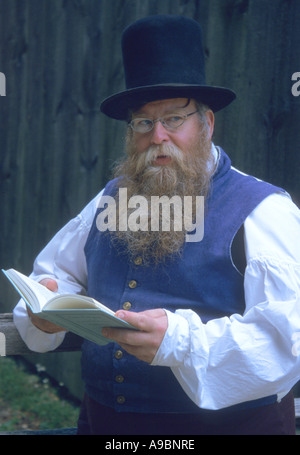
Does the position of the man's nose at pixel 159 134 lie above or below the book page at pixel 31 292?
above

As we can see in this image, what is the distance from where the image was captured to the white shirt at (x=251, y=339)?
2.05 metres

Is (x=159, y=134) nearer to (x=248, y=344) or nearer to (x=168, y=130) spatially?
(x=168, y=130)

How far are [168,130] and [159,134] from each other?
48 millimetres

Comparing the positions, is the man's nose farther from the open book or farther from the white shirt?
the open book

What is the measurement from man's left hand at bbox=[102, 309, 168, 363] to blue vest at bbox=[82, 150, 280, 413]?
0.24 meters

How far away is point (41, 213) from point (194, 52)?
10.2ft

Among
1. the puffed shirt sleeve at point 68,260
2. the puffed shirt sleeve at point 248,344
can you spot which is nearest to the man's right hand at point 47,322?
the puffed shirt sleeve at point 68,260

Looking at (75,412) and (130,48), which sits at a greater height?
(130,48)

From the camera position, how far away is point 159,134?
2500mm

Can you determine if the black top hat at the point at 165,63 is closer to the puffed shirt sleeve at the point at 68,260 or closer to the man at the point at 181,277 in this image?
the man at the point at 181,277

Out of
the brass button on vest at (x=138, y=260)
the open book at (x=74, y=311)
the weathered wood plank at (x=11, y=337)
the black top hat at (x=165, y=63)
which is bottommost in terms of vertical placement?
the weathered wood plank at (x=11, y=337)

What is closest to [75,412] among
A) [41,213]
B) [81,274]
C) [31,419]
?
[31,419]

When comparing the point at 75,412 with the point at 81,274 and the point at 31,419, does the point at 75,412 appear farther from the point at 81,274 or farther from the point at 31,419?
the point at 81,274

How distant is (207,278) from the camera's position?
2.26 meters
